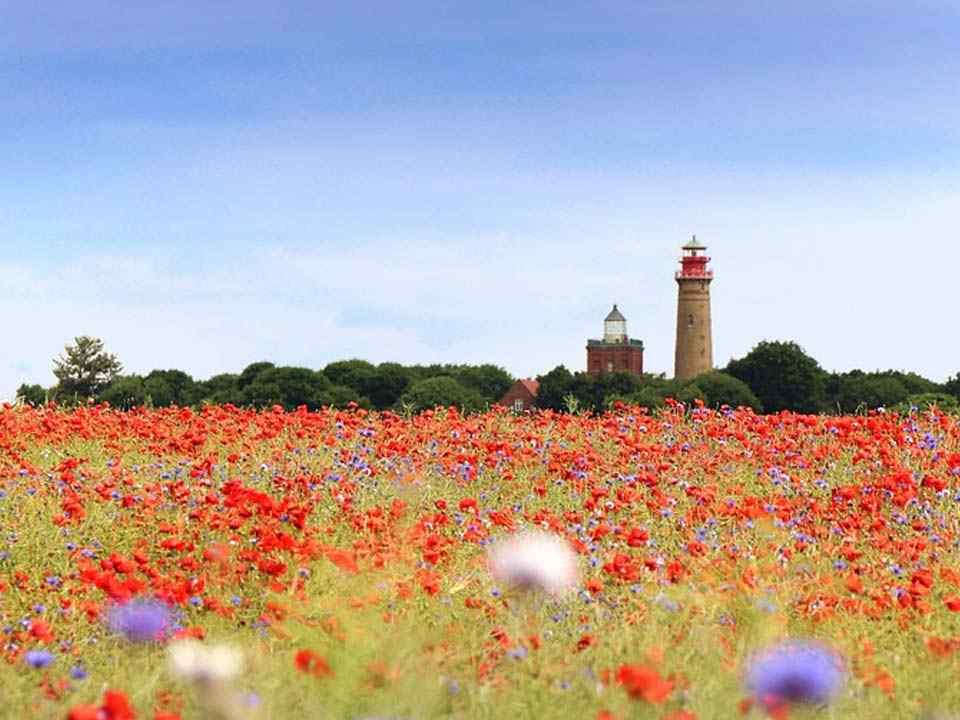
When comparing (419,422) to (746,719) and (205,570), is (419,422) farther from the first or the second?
(746,719)

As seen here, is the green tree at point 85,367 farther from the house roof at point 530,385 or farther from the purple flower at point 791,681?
the purple flower at point 791,681

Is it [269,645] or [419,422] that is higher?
[419,422]

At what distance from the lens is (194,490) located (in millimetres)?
9797

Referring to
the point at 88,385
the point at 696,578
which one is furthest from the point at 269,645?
the point at 88,385

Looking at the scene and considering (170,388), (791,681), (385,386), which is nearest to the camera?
(791,681)

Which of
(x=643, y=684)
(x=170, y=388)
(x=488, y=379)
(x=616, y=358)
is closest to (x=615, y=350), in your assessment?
(x=616, y=358)

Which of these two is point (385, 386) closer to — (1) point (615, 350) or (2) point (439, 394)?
(2) point (439, 394)

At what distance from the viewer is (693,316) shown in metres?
89.8

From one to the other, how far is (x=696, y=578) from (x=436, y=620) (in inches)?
59.6

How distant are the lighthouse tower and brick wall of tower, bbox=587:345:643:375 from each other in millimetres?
13157

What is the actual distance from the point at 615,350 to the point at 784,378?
124 ft

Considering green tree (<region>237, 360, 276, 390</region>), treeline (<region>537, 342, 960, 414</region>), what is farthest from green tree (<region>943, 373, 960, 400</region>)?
green tree (<region>237, 360, 276, 390</region>)

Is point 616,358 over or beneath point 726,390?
over

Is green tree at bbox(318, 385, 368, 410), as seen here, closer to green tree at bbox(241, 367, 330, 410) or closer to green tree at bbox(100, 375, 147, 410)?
green tree at bbox(241, 367, 330, 410)
